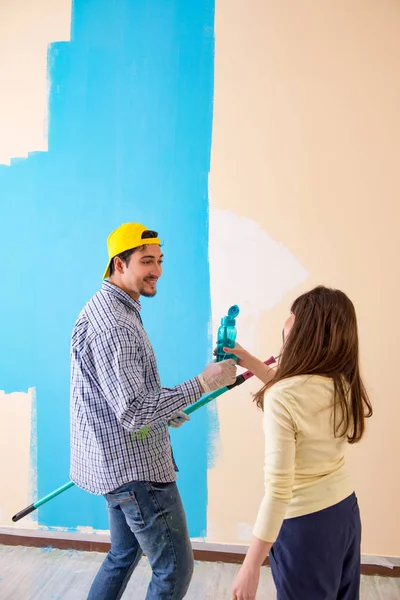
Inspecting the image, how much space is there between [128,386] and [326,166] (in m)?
1.31

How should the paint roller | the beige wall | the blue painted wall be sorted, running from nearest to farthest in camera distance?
the paint roller
the beige wall
the blue painted wall

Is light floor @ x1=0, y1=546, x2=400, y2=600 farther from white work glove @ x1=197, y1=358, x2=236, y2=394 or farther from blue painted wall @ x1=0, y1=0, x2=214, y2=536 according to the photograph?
white work glove @ x1=197, y1=358, x2=236, y2=394

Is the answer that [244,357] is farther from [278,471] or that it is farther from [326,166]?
[326,166]

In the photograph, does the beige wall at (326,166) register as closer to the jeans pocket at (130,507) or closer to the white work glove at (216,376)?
the white work glove at (216,376)

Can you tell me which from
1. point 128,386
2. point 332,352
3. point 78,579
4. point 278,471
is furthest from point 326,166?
point 78,579

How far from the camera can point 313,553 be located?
3.58ft

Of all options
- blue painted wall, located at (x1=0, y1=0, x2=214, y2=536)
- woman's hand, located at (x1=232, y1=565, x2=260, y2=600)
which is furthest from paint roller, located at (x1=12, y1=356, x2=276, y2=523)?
woman's hand, located at (x1=232, y1=565, x2=260, y2=600)

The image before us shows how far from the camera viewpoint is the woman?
1.06 metres

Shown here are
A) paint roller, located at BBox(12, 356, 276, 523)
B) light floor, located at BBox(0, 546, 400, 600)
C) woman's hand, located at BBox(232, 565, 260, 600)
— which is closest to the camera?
woman's hand, located at BBox(232, 565, 260, 600)

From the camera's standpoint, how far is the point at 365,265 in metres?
2.13

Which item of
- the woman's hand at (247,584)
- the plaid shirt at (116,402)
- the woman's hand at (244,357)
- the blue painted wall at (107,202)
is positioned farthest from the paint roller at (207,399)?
the woman's hand at (247,584)

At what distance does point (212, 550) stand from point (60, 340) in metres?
1.11

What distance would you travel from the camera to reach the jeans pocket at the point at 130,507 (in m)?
1.40

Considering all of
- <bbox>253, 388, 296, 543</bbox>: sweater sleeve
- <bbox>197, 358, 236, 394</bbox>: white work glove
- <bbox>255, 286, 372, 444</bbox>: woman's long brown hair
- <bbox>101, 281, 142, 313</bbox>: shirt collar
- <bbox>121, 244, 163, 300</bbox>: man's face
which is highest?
<bbox>121, 244, 163, 300</bbox>: man's face
